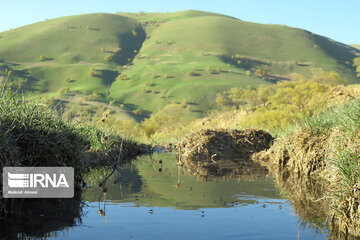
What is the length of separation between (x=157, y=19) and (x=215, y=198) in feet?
585

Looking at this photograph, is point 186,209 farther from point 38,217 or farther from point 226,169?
point 226,169

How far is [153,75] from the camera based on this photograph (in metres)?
108

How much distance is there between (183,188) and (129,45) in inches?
5402

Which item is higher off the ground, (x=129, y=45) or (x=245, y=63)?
(x=129, y=45)

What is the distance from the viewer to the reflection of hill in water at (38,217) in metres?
6.08

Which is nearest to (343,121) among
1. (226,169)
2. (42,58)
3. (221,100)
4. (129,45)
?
(226,169)

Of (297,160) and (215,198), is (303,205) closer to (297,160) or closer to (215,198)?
(215,198)

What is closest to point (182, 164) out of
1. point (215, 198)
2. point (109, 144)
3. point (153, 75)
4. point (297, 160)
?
point (109, 144)

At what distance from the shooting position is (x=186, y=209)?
25.4 ft

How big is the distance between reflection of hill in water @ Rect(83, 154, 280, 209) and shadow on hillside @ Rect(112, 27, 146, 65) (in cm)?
11652

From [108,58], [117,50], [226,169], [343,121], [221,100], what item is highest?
[117,50]

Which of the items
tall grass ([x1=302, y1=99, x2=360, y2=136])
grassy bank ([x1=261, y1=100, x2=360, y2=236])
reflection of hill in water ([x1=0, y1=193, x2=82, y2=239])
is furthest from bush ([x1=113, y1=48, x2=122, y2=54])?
reflection of hill in water ([x1=0, y1=193, x2=82, y2=239])

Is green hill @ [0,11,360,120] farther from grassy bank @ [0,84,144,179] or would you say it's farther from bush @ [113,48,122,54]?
grassy bank @ [0,84,144,179]

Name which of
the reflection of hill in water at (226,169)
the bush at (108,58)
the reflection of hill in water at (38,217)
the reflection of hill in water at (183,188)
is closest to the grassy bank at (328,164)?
the reflection of hill in water at (226,169)
